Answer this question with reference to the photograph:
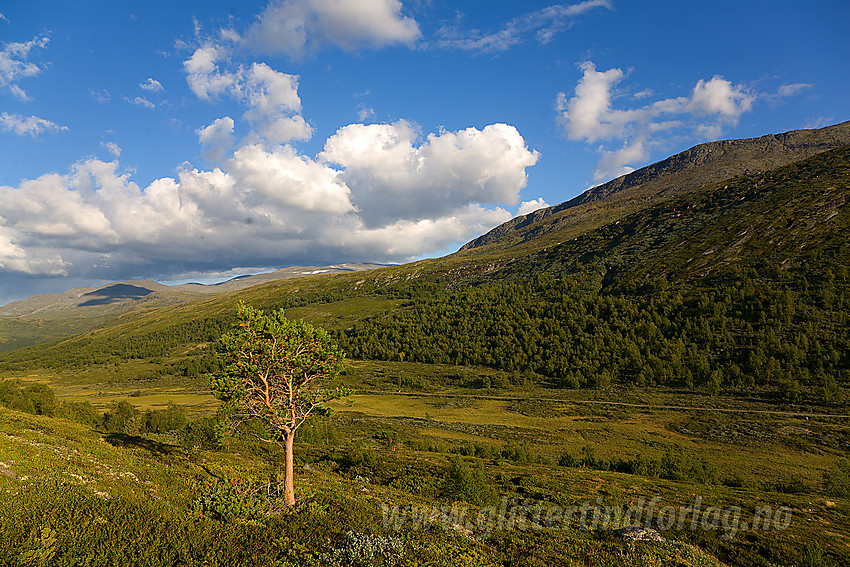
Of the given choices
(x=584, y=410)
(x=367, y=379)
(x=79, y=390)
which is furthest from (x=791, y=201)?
(x=79, y=390)

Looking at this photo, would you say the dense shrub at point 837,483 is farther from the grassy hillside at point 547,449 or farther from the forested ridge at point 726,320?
the forested ridge at point 726,320

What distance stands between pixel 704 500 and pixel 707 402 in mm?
80334

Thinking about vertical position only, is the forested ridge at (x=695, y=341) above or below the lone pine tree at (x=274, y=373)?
→ below

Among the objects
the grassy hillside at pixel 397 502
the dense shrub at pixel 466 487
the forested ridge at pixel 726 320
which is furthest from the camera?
the forested ridge at pixel 726 320

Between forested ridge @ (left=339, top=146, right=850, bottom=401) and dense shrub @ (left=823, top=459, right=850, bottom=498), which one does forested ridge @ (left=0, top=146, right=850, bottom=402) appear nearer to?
forested ridge @ (left=339, top=146, right=850, bottom=401)

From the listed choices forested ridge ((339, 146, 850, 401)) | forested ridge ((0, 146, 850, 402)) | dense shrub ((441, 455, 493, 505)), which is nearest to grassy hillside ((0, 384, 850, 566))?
dense shrub ((441, 455, 493, 505))

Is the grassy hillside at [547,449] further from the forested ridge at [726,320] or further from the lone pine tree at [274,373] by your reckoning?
the lone pine tree at [274,373]

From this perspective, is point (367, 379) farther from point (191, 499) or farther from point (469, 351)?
point (191, 499)

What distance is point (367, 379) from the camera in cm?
16788

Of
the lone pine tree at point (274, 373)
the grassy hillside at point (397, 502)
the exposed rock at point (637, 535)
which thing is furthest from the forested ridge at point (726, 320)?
the lone pine tree at point (274, 373)

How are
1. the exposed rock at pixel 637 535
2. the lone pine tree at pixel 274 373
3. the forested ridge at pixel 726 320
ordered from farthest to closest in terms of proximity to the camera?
1. the forested ridge at pixel 726 320
2. the exposed rock at pixel 637 535
3. the lone pine tree at pixel 274 373

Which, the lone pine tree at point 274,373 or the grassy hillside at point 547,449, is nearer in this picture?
the grassy hillside at point 547,449

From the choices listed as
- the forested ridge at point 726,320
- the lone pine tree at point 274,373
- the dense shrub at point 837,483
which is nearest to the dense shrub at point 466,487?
the lone pine tree at point 274,373

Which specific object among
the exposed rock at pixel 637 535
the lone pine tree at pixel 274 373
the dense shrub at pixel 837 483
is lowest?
the dense shrub at pixel 837 483
